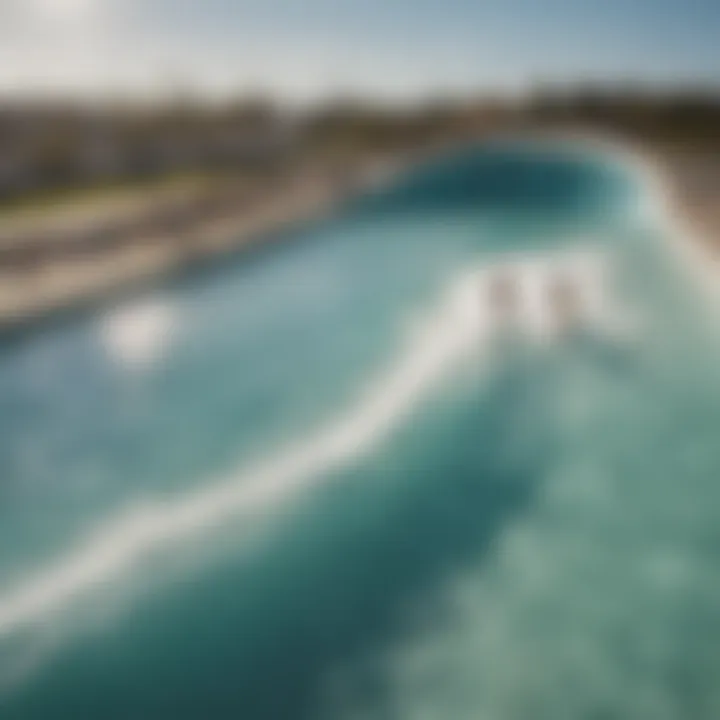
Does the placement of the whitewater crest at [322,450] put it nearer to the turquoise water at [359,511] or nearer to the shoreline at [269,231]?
the turquoise water at [359,511]

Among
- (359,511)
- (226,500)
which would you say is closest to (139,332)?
(226,500)

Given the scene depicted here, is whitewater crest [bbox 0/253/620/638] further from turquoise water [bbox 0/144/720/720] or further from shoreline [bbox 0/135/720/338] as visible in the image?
shoreline [bbox 0/135/720/338]

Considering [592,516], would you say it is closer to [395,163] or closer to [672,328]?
[672,328]

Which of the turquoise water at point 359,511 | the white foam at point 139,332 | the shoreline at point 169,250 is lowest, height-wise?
the turquoise water at point 359,511

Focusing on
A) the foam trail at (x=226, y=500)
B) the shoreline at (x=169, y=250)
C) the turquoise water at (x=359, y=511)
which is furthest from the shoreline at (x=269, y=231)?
Answer: the foam trail at (x=226, y=500)

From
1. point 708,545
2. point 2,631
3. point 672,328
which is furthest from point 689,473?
point 2,631

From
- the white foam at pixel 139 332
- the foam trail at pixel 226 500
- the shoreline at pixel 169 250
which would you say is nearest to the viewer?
the foam trail at pixel 226 500

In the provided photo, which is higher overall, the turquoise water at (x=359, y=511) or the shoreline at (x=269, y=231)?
the shoreline at (x=269, y=231)
